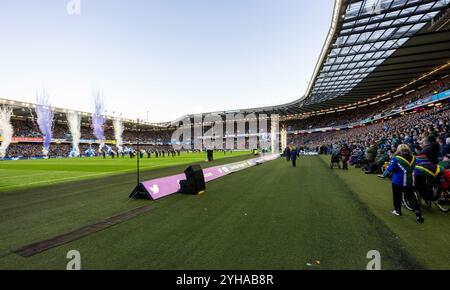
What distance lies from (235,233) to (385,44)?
26271 mm

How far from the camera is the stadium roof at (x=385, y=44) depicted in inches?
581

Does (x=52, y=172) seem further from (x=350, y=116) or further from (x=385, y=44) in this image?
(x=350, y=116)

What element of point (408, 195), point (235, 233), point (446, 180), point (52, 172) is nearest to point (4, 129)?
point (52, 172)

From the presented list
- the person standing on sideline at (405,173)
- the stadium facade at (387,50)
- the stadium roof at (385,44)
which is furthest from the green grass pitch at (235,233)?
the stadium facade at (387,50)

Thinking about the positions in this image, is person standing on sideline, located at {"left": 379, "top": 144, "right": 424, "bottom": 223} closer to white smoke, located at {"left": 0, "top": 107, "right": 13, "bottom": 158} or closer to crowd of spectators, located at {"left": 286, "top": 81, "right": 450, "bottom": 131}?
crowd of spectators, located at {"left": 286, "top": 81, "right": 450, "bottom": 131}

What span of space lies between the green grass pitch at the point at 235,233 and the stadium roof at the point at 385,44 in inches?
570

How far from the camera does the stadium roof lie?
14.8 meters

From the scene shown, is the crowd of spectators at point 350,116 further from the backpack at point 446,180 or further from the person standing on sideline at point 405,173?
the person standing on sideline at point 405,173

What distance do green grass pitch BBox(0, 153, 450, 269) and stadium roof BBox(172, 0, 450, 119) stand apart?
1447 cm

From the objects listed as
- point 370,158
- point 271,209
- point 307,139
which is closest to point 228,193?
point 271,209

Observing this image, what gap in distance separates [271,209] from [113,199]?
556cm
